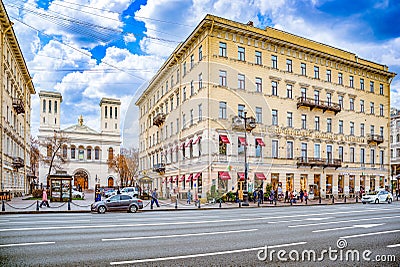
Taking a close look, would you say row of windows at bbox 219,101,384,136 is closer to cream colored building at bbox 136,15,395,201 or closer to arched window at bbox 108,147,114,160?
cream colored building at bbox 136,15,395,201

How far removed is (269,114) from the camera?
137 feet

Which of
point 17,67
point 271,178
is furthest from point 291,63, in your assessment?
point 17,67

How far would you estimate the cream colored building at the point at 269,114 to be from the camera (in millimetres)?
38500

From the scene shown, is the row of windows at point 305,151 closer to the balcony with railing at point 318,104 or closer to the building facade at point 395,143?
the balcony with railing at point 318,104

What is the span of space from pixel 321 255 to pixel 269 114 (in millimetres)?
32947

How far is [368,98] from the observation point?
2056 inches

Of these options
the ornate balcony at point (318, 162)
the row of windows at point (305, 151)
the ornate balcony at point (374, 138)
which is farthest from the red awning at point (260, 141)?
the ornate balcony at point (374, 138)

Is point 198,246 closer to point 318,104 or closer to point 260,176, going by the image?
point 260,176

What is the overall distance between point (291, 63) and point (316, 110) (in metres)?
6.90

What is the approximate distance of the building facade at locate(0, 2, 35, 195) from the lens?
131ft

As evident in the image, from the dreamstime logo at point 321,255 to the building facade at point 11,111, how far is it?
35.9 m

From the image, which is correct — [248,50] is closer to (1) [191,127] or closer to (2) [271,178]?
(1) [191,127]

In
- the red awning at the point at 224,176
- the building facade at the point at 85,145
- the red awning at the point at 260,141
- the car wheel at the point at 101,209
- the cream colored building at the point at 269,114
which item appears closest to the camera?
the car wheel at the point at 101,209

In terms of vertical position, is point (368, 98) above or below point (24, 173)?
above
